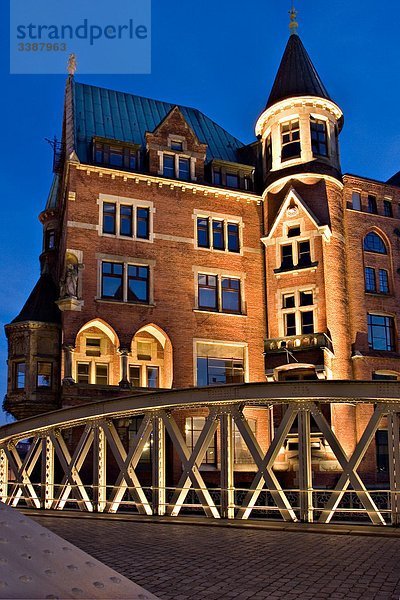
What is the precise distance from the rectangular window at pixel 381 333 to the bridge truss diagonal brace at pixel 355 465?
21.4 meters

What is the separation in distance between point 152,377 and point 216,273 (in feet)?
20.5

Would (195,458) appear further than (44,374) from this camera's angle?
No

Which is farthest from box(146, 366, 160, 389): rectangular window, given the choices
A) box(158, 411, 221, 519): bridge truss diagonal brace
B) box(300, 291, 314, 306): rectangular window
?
box(158, 411, 221, 519): bridge truss diagonal brace

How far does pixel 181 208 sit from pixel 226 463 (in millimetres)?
21803

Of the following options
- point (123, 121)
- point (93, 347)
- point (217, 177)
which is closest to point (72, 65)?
point (123, 121)

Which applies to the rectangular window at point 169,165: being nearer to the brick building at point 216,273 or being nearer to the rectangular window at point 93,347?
the brick building at point 216,273

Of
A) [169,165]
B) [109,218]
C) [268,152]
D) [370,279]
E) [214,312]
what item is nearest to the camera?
[109,218]

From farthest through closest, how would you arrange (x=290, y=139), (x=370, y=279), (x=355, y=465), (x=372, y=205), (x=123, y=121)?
(x=123, y=121) → (x=372, y=205) → (x=370, y=279) → (x=290, y=139) → (x=355, y=465)

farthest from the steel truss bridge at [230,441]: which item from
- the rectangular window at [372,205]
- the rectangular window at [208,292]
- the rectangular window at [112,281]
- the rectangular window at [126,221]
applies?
the rectangular window at [372,205]

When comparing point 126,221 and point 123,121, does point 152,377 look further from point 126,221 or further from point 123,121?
point 123,121

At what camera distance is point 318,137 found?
3672 cm

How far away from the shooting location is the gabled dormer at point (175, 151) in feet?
122

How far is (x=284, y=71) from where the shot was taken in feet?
127

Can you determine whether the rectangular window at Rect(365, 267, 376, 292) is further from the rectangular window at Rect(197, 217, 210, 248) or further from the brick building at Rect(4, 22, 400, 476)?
the rectangular window at Rect(197, 217, 210, 248)
